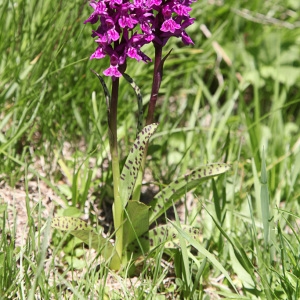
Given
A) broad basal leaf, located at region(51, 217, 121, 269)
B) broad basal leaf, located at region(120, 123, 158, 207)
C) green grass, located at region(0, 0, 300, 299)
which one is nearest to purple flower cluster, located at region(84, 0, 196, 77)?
broad basal leaf, located at region(120, 123, 158, 207)

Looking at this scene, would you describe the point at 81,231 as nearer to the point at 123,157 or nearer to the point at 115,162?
the point at 115,162

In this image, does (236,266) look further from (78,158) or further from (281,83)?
(281,83)

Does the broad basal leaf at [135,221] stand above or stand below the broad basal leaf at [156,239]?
above

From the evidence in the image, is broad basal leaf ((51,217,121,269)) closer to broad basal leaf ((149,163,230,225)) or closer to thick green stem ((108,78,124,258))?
thick green stem ((108,78,124,258))

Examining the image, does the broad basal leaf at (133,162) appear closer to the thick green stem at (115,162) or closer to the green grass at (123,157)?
the thick green stem at (115,162)

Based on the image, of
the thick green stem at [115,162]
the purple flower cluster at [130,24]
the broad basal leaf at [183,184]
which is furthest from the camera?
the broad basal leaf at [183,184]

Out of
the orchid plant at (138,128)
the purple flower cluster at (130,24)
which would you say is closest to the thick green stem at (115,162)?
the orchid plant at (138,128)

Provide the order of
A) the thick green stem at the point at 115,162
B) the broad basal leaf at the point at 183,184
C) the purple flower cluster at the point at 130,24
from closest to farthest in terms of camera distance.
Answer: the purple flower cluster at the point at 130,24, the thick green stem at the point at 115,162, the broad basal leaf at the point at 183,184
